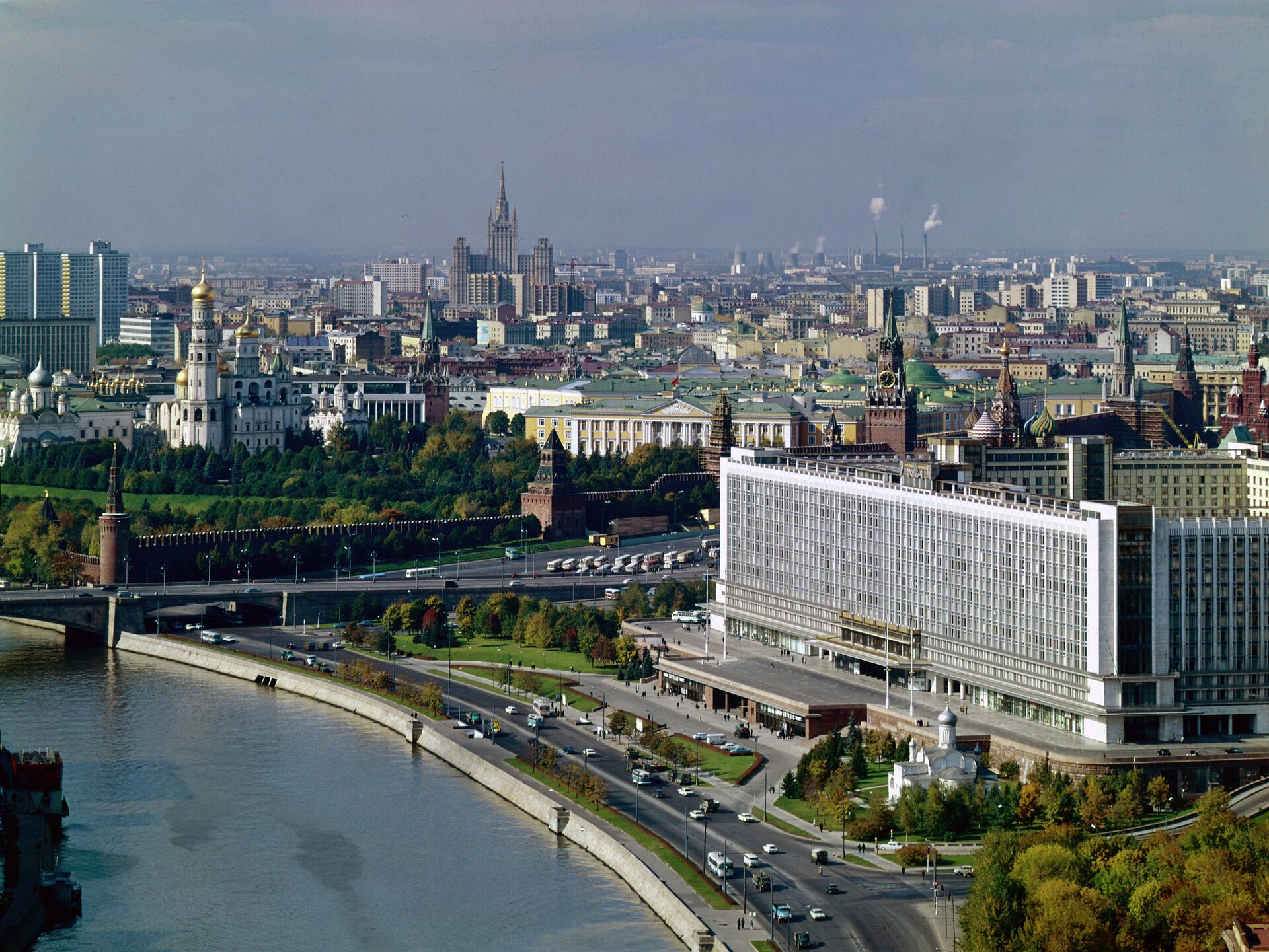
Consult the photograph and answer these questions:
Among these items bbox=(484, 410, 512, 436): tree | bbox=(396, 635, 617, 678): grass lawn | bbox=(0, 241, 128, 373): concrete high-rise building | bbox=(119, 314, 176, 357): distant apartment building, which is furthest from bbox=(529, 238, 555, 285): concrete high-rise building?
bbox=(396, 635, 617, 678): grass lawn

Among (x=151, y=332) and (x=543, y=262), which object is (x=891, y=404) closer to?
(x=151, y=332)

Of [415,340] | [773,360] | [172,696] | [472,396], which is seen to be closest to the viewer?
[172,696]

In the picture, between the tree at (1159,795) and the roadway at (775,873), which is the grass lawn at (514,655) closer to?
the roadway at (775,873)

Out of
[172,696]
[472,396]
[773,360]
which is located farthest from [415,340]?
[172,696]

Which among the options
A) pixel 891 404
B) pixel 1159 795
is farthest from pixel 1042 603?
pixel 891 404

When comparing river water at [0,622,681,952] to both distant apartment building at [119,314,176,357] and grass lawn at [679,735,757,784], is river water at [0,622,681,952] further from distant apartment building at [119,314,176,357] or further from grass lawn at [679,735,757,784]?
distant apartment building at [119,314,176,357]

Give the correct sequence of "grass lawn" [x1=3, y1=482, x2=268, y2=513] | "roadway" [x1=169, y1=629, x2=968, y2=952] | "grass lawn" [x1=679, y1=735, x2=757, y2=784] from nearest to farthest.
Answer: "roadway" [x1=169, y1=629, x2=968, y2=952], "grass lawn" [x1=679, y1=735, x2=757, y2=784], "grass lawn" [x1=3, y1=482, x2=268, y2=513]

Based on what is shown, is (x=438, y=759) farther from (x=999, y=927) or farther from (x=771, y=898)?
(x=999, y=927)
